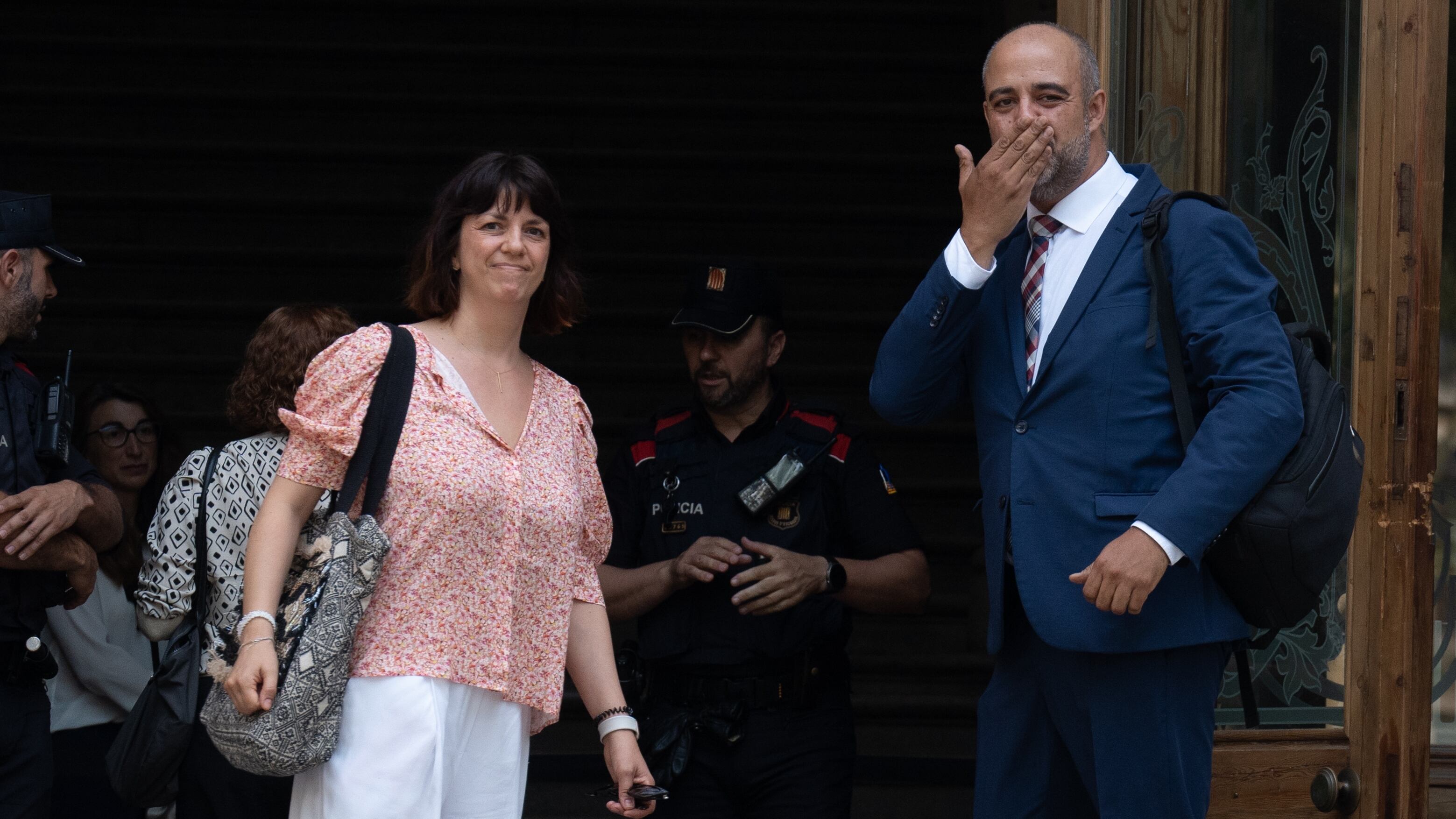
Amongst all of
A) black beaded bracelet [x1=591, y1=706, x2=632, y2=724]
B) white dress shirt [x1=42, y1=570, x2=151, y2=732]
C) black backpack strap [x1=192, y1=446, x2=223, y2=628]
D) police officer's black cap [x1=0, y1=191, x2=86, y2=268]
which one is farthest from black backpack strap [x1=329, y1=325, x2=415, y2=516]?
white dress shirt [x1=42, y1=570, x2=151, y2=732]

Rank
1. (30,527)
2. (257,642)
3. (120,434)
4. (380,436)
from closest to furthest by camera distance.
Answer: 1. (257,642)
2. (380,436)
3. (30,527)
4. (120,434)

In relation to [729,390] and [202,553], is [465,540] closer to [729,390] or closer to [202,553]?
[202,553]

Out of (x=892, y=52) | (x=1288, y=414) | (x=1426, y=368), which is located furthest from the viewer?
(x=892, y=52)

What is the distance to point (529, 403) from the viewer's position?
8.39 ft

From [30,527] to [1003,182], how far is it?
6.55ft

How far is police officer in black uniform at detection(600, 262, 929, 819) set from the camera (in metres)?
3.29

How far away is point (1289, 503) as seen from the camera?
2217 mm

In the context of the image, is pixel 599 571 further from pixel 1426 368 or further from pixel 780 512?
pixel 1426 368

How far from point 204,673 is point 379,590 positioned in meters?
1.02

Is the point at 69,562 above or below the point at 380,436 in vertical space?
below

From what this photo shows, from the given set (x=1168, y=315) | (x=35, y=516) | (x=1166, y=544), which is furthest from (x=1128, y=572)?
(x=35, y=516)

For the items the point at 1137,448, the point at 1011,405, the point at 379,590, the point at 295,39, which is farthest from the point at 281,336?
the point at 295,39

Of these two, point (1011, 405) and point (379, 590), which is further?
point (1011, 405)

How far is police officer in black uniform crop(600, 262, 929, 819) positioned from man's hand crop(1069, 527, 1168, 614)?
1.18 m
